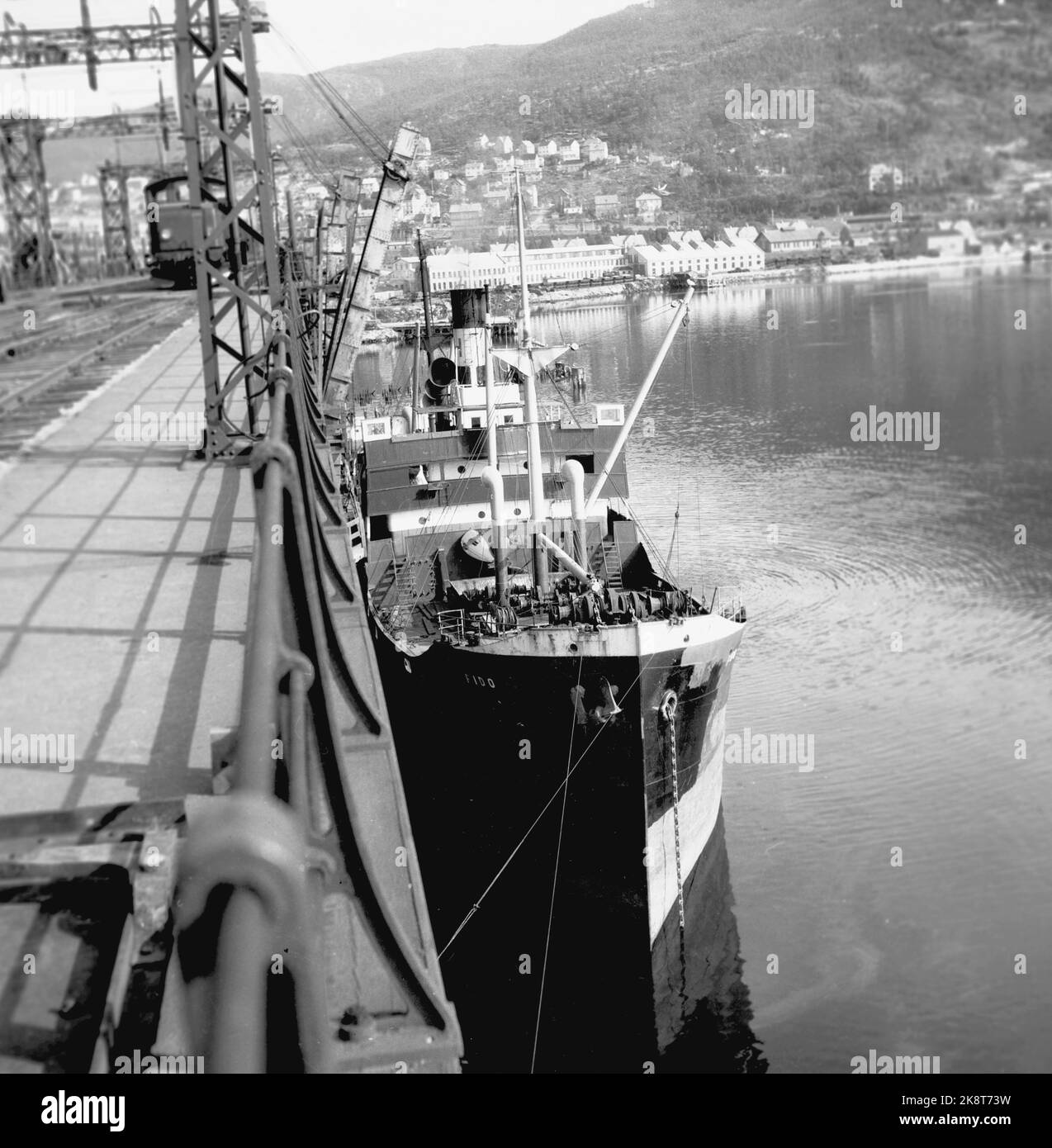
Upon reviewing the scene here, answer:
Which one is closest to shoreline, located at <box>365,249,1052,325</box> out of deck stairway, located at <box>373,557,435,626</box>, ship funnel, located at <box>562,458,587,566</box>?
ship funnel, located at <box>562,458,587,566</box>

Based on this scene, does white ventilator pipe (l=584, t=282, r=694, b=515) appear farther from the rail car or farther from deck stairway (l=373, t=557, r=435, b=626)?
the rail car

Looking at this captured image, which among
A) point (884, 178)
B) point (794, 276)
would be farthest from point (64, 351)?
point (884, 178)

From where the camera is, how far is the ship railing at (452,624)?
1227 centimetres

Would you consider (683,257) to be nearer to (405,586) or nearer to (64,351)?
(405,586)

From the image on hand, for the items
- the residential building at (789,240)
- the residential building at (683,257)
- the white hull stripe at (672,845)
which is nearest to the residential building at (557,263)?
the residential building at (683,257)

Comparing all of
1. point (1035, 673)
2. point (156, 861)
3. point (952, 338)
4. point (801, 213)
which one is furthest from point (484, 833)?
point (952, 338)

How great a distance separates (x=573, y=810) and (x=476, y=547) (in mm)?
4983

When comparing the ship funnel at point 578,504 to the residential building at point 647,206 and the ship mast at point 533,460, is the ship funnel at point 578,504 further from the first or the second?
the residential building at point 647,206

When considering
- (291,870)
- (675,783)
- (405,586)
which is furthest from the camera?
(405,586)

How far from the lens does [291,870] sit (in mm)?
1001

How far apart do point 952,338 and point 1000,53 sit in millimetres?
24142

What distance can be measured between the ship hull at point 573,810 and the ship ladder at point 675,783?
2cm

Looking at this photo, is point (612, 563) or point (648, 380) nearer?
point (648, 380)
